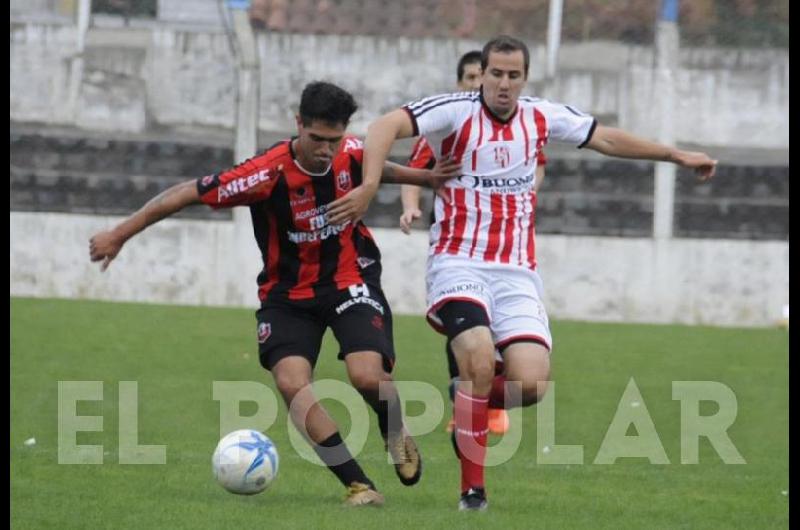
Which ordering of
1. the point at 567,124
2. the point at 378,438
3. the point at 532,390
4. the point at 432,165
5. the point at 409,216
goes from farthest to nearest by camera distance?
the point at 378,438, the point at 409,216, the point at 432,165, the point at 567,124, the point at 532,390

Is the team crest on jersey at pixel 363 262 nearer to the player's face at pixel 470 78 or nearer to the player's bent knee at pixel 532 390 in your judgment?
the player's bent knee at pixel 532 390

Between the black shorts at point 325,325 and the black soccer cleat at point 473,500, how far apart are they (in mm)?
701

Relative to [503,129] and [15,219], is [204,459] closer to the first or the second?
[503,129]

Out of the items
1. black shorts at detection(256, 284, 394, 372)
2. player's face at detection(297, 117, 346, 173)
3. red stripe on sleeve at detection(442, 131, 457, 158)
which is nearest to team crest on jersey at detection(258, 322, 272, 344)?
black shorts at detection(256, 284, 394, 372)

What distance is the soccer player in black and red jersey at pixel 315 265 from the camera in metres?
7.20

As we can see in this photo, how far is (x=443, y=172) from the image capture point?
25.3ft

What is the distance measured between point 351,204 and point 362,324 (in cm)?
66

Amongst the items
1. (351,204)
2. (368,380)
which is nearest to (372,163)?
(351,204)

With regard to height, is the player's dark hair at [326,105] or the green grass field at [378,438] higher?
the player's dark hair at [326,105]

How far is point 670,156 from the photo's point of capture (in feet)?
25.3

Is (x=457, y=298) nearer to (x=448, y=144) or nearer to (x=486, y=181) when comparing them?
(x=486, y=181)

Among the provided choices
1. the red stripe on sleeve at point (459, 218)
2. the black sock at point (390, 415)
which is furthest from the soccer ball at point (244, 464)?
the red stripe on sleeve at point (459, 218)

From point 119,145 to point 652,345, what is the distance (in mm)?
7619

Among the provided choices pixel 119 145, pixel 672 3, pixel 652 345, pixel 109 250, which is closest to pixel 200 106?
pixel 119 145
